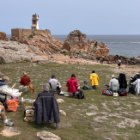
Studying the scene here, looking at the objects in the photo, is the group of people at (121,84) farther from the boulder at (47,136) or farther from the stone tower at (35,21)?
the stone tower at (35,21)

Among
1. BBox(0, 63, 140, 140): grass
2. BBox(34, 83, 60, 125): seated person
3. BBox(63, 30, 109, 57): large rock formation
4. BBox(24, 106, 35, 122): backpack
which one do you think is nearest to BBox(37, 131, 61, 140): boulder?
BBox(0, 63, 140, 140): grass

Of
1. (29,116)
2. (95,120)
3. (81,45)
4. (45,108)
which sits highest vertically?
(81,45)

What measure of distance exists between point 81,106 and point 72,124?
9.27ft

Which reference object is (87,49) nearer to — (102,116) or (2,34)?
(2,34)

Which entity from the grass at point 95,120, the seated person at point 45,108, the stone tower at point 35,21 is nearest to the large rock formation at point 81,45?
the stone tower at point 35,21

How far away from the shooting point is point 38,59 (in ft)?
100

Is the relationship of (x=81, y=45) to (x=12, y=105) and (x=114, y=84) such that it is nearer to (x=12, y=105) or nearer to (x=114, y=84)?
(x=114, y=84)

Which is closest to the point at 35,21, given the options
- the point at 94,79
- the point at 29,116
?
the point at 94,79

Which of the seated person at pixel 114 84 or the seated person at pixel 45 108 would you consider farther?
the seated person at pixel 114 84

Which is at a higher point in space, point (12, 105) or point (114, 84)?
point (114, 84)

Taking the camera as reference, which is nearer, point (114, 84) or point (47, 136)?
point (47, 136)

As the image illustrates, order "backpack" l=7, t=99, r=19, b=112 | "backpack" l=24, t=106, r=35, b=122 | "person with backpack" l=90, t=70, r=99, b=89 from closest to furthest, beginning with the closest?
1. "backpack" l=24, t=106, r=35, b=122
2. "backpack" l=7, t=99, r=19, b=112
3. "person with backpack" l=90, t=70, r=99, b=89

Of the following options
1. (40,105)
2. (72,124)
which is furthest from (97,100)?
(40,105)

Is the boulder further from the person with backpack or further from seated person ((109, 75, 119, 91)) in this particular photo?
the person with backpack
